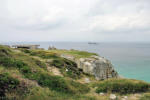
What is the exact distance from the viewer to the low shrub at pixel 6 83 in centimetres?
572

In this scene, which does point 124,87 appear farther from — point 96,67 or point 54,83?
point 96,67

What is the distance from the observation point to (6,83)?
5973 millimetres

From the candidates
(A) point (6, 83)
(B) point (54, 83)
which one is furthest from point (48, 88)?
(A) point (6, 83)

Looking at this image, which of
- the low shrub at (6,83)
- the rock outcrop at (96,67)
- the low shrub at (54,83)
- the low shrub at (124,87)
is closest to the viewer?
the low shrub at (6,83)

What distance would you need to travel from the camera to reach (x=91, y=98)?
6926 mm

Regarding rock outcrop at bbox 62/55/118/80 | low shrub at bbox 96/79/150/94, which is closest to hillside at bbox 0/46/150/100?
low shrub at bbox 96/79/150/94

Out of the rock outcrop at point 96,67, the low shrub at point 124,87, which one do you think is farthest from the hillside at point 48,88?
the rock outcrop at point 96,67

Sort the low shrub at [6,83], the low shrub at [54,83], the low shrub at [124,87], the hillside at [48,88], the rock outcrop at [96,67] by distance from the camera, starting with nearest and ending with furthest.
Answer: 1. the low shrub at [6,83]
2. the hillside at [48,88]
3. the low shrub at [54,83]
4. the low shrub at [124,87]
5. the rock outcrop at [96,67]

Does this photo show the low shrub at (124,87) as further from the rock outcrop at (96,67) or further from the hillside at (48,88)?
the rock outcrop at (96,67)

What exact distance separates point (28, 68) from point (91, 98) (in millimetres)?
5424

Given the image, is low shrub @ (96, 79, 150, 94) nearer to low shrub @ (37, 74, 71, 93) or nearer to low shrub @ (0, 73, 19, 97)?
low shrub @ (37, 74, 71, 93)

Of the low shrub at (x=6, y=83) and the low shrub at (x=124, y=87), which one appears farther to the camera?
the low shrub at (x=124, y=87)

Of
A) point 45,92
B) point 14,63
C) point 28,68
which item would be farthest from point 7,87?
point 14,63

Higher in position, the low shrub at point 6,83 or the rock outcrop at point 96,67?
the low shrub at point 6,83
